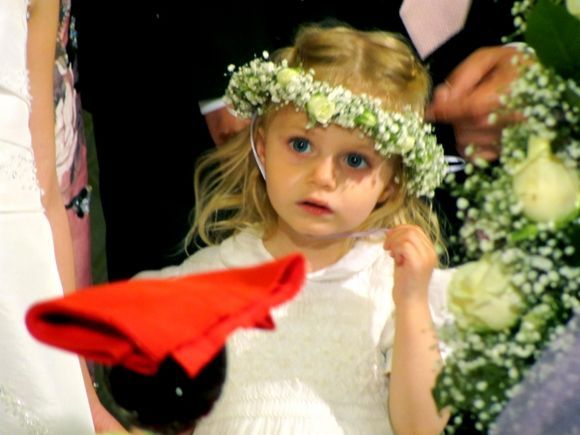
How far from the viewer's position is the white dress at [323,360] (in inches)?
63.2

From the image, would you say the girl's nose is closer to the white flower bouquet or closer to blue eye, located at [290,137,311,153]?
blue eye, located at [290,137,311,153]

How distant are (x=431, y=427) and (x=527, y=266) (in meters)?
0.56

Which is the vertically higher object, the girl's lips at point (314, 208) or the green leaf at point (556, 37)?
the green leaf at point (556, 37)

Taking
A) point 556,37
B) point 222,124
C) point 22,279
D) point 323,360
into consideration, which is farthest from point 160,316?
point 222,124

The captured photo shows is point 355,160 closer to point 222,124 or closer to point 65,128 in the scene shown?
point 222,124

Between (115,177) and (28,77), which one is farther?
(115,177)

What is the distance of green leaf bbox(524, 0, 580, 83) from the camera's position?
3.39 feet

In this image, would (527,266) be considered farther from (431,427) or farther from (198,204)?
(198,204)

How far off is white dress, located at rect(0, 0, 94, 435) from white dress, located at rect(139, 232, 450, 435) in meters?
0.24

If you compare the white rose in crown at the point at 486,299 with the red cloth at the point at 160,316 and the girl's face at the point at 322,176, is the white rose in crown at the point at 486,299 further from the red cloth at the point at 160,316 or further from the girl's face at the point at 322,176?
the girl's face at the point at 322,176

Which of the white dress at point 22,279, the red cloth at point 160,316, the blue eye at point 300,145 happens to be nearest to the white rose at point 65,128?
the white dress at point 22,279

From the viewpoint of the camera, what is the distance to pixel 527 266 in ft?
3.39

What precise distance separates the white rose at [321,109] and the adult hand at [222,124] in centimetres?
37

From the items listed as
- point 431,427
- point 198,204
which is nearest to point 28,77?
point 198,204
